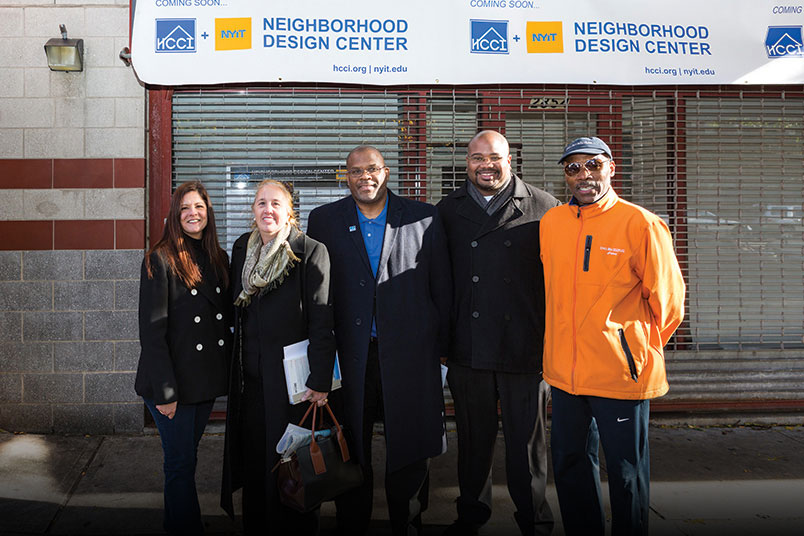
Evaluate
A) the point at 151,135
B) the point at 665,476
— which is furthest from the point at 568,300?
the point at 151,135

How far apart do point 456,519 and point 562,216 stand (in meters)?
1.93

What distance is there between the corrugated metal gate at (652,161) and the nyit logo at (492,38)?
→ 0.37 m

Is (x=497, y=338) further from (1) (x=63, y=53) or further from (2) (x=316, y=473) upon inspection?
(1) (x=63, y=53)

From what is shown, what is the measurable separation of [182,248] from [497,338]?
1.73 metres

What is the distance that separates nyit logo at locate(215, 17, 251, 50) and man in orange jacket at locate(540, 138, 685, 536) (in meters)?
3.03

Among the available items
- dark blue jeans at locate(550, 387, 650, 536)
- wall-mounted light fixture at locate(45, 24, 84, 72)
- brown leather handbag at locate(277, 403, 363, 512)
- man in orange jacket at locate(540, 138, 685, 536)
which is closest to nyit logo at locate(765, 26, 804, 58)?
man in orange jacket at locate(540, 138, 685, 536)

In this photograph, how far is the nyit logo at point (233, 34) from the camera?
449 cm

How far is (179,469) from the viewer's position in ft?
9.25

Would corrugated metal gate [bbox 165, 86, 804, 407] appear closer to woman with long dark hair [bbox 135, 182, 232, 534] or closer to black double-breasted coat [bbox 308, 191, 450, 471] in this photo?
black double-breasted coat [bbox 308, 191, 450, 471]

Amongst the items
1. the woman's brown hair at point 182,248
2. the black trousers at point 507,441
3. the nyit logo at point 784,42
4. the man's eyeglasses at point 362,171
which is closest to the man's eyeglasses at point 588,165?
the man's eyeglasses at point 362,171

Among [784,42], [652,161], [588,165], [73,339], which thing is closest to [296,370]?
[588,165]

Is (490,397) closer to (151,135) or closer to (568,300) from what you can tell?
(568,300)

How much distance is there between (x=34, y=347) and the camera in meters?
4.75

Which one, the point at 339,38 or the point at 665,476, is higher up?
the point at 339,38
